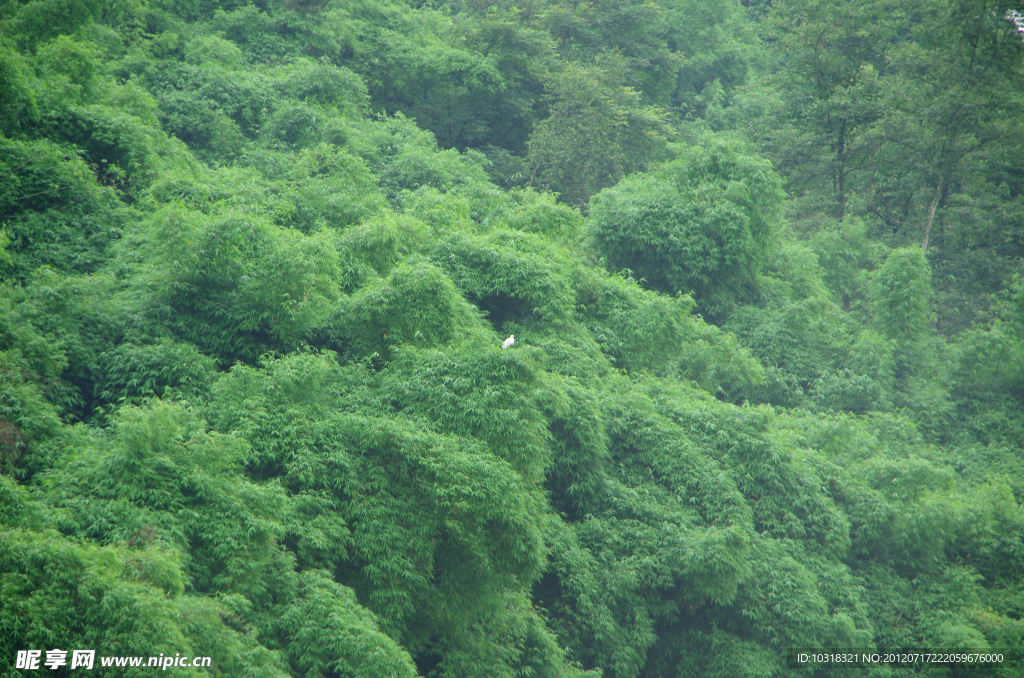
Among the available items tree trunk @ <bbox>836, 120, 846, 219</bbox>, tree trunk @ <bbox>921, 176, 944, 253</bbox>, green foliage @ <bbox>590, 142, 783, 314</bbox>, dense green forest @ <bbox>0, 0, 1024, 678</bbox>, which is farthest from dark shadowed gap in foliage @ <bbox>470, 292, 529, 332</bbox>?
tree trunk @ <bbox>836, 120, 846, 219</bbox>

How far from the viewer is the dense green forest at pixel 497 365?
9.05 meters

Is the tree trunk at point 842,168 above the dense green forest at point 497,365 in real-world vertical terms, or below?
above

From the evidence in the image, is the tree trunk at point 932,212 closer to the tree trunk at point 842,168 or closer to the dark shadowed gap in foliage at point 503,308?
the tree trunk at point 842,168

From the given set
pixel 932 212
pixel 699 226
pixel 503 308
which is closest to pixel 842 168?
pixel 932 212

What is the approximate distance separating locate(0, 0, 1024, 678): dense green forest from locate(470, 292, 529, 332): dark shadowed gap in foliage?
0.17ft

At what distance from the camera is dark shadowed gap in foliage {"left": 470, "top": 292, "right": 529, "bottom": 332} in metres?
14.5

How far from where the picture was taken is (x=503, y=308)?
14578 mm

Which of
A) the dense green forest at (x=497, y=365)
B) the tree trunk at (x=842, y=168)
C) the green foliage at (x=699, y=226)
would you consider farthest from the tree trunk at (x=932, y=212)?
the green foliage at (x=699, y=226)

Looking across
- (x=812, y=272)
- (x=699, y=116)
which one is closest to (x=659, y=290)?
(x=812, y=272)

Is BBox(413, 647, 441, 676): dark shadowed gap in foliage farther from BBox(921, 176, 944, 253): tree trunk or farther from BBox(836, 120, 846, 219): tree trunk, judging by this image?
BBox(836, 120, 846, 219): tree trunk

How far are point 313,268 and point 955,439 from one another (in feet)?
45.9

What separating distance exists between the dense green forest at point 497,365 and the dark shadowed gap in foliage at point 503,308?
0.17 feet

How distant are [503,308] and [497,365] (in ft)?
11.3

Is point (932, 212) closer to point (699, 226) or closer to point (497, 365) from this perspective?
point (699, 226)
